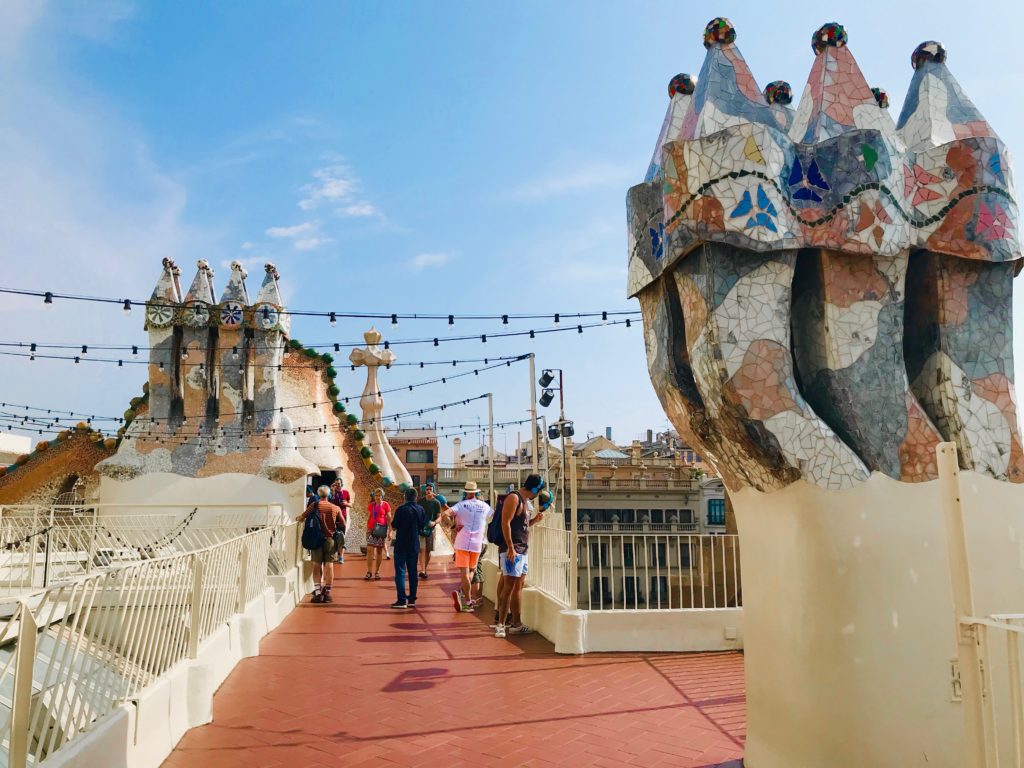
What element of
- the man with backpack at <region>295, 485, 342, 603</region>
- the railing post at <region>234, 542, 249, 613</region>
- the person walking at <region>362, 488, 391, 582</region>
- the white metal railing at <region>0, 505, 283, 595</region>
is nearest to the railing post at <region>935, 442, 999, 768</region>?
the railing post at <region>234, 542, 249, 613</region>

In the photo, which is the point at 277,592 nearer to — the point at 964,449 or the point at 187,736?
the point at 187,736

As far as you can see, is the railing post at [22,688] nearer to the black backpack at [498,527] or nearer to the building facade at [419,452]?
the black backpack at [498,527]

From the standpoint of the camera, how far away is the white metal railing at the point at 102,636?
324 centimetres

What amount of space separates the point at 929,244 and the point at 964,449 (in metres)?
1.12

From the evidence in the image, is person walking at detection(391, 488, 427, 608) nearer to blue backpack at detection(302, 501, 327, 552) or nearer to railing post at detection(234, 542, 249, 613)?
blue backpack at detection(302, 501, 327, 552)

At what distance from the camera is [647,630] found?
766 centimetres

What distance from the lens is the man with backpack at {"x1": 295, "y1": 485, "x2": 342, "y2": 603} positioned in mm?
10664

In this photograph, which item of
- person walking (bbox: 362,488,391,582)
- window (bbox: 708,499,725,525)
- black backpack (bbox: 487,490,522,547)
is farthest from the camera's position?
window (bbox: 708,499,725,525)

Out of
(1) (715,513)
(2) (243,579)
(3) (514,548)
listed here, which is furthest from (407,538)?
(1) (715,513)

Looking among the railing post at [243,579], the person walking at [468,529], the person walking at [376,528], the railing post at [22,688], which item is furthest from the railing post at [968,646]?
the person walking at [376,528]

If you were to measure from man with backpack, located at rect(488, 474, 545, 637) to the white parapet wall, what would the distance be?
2.08 feet

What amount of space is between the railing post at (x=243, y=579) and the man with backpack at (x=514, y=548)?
2.46 metres

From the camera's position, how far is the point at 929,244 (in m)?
4.36

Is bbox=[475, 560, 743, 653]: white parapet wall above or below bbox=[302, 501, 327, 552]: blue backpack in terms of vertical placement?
below
